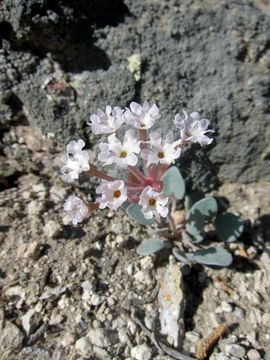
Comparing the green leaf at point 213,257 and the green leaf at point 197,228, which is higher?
the green leaf at point 197,228

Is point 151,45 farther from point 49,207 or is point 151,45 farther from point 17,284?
point 17,284

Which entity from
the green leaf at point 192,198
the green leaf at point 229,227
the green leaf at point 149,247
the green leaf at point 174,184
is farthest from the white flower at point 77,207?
the green leaf at point 229,227

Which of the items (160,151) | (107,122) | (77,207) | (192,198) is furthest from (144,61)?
(77,207)

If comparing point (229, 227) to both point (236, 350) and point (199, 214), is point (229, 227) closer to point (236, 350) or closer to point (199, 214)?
point (199, 214)

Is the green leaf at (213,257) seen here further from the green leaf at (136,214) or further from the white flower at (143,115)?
the white flower at (143,115)

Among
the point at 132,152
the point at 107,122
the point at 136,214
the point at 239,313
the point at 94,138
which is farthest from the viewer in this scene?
the point at 94,138

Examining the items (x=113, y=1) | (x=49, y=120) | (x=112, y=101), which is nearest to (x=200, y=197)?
(x=112, y=101)
